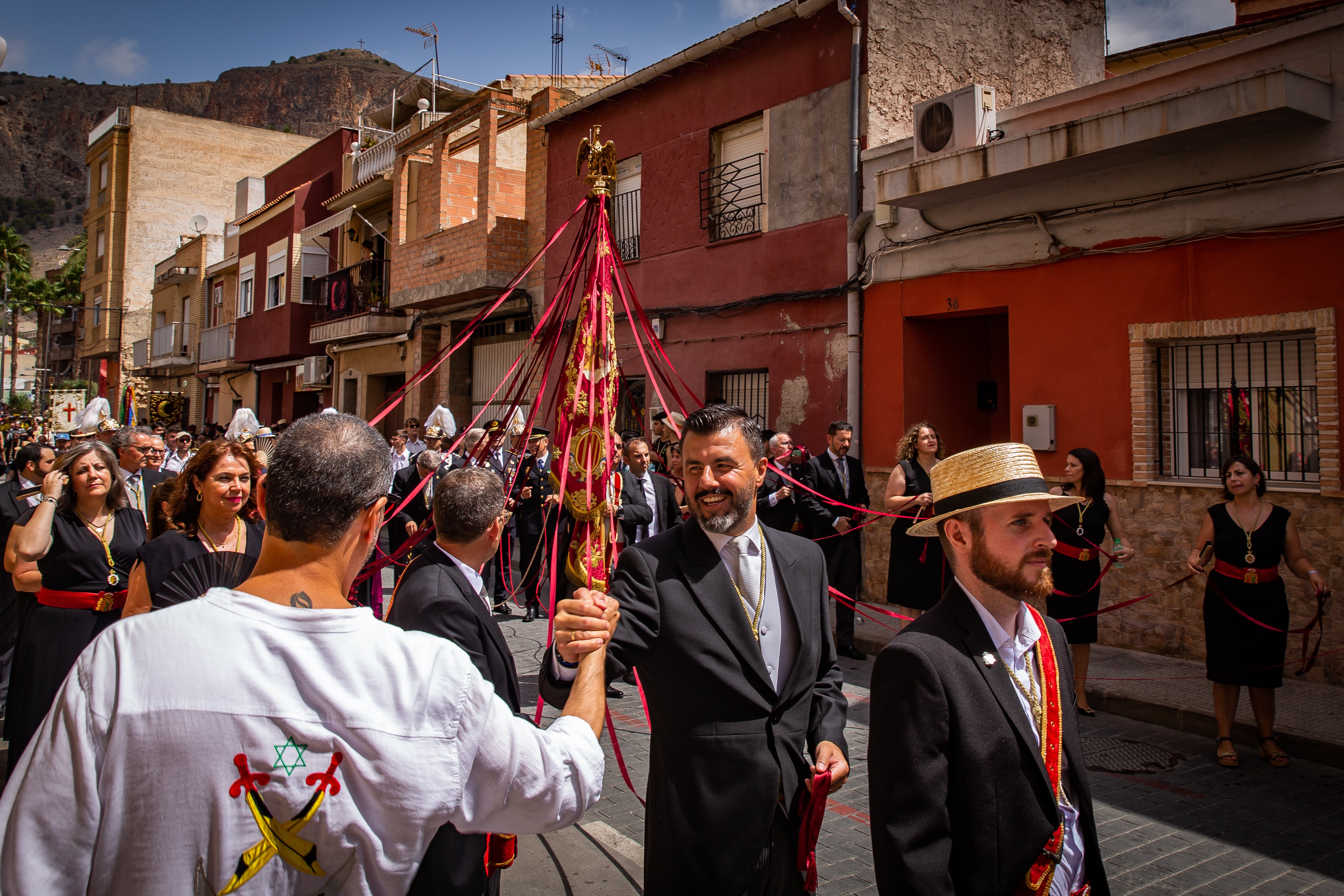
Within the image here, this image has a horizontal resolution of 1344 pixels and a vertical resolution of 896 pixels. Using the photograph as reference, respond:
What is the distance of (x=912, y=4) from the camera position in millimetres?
11109

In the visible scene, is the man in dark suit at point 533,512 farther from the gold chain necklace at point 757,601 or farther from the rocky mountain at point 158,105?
the rocky mountain at point 158,105

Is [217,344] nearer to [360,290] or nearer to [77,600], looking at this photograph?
[360,290]

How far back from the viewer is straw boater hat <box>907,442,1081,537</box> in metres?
2.30

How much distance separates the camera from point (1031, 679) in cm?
231

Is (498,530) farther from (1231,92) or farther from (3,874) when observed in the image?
(1231,92)

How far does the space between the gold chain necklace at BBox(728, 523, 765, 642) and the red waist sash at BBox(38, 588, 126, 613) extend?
3318 millimetres

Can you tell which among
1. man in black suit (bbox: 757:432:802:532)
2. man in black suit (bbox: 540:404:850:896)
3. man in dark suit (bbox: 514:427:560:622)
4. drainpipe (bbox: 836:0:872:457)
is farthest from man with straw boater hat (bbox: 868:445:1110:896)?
drainpipe (bbox: 836:0:872:457)

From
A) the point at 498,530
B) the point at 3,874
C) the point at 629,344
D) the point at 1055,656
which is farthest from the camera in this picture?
the point at 629,344

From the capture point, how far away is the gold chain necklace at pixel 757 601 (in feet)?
9.09

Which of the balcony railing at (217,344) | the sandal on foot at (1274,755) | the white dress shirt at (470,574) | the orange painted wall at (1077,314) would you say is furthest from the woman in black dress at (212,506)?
the balcony railing at (217,344)

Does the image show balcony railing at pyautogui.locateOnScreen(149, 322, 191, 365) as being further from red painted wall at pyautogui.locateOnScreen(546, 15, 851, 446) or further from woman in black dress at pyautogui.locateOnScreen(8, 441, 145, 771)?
woman in black dress at pyautogui.locateOnScreen(8, 441, 145, 771)

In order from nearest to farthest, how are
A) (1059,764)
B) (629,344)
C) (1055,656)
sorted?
(1059,764) → (1055,656) → (629,344)

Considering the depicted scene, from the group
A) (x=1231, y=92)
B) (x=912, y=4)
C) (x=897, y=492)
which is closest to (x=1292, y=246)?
(x=1231, y=92)

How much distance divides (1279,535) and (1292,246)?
2992mm
